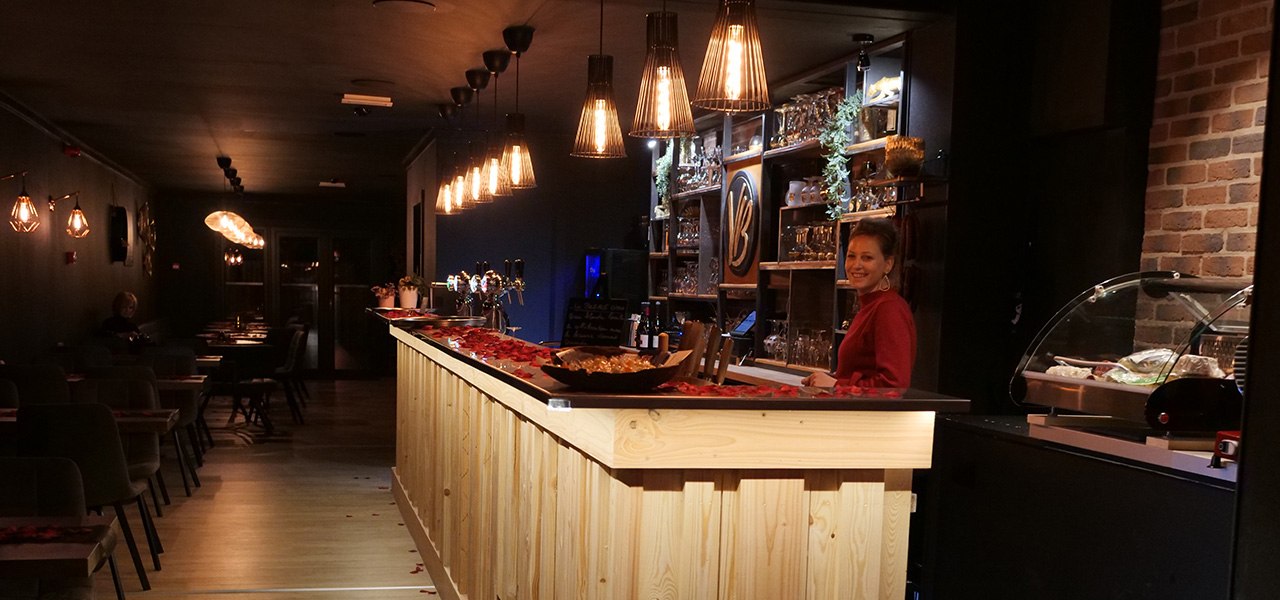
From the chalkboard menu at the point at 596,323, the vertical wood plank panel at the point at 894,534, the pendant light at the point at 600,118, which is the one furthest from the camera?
the chalkboard menu at the point at 596,323

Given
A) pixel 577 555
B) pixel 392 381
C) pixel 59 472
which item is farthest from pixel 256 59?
pixel 392 381

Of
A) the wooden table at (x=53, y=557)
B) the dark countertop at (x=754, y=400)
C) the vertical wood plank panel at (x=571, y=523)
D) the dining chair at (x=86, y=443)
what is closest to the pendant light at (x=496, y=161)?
the dining chair at (x=86, y=443)

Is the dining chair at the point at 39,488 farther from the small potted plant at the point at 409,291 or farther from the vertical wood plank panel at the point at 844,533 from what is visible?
the small potted plant at the point at 409,291

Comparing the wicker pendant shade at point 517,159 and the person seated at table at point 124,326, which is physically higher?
the wicker pendant shade at point 517,159

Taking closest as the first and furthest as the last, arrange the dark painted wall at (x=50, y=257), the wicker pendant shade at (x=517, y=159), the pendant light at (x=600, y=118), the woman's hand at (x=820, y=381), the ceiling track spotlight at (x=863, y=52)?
the woman's hand at (x=820, y=381)
the pendant light at (x=600, y=118)
the wicker pendant shade at (x=517, y=159)
the ceiling track spotlight at (x=863, y=52)
the dark painted wall at (x=50, y=257)

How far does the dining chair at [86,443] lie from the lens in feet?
15.5

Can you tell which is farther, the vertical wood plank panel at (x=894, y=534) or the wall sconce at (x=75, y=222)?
the wall sconce at (x=75, y=222)

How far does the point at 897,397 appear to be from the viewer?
2807mm

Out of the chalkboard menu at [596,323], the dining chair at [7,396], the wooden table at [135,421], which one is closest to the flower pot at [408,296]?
the chalkboard menu at [596,323]

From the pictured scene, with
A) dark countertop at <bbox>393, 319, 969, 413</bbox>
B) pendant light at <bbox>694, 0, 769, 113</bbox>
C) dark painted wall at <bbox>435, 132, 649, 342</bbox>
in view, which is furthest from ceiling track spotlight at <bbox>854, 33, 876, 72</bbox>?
dark painted wall at <bbox>435, 132, 649, 342</bbox>

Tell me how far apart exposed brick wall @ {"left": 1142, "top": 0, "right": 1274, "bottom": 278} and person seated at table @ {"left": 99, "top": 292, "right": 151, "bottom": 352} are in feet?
30.2

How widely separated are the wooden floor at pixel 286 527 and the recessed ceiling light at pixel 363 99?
2.83m

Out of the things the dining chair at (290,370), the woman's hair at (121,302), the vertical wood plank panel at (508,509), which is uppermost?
the woman's hair at (121,302)

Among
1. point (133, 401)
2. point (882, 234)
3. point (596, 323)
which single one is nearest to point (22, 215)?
point (133, 401)
